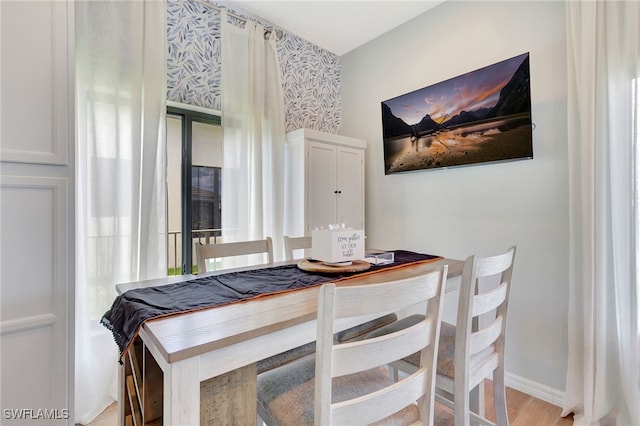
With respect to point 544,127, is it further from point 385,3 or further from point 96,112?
point 96,112

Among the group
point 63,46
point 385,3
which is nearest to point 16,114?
point 63,46

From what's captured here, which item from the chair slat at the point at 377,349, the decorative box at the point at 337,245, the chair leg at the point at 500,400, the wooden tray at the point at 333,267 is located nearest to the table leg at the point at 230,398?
the chair slat at the point at 377,349

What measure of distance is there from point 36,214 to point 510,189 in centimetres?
261

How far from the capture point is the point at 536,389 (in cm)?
196

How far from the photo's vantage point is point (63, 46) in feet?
3.89

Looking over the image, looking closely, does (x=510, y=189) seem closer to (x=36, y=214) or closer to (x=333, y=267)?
(x=333, y=267)

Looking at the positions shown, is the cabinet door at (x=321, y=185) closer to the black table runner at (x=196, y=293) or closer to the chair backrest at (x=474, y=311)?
the black table runner at (x=196, y=293)

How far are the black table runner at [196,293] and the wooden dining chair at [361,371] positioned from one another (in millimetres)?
343

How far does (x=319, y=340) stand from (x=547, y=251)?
1.90 meters

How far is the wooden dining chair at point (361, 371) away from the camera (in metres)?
0.75

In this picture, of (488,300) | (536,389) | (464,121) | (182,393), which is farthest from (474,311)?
(464,121)

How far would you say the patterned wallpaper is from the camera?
221cm

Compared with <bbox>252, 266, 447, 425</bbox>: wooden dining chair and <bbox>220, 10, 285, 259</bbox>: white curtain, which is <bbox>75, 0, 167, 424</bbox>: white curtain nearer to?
<bbox>220, 10, 285, 259</bbox>: white curtain

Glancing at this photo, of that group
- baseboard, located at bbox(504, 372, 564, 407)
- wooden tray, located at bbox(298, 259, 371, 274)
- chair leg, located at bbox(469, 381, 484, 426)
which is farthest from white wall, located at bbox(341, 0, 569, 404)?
wooden tray, located at bbox(298, 259, 371, 274)
